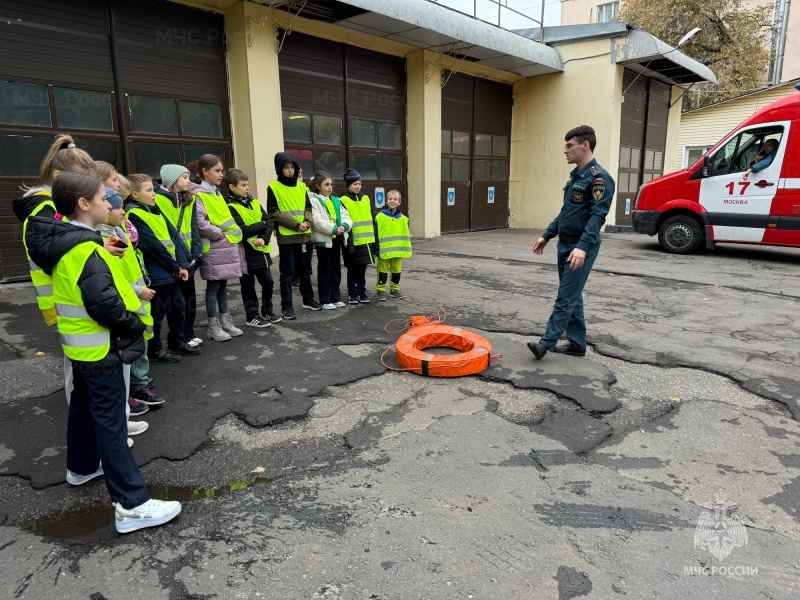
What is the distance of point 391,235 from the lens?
6.93 meters

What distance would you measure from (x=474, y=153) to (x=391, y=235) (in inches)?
386

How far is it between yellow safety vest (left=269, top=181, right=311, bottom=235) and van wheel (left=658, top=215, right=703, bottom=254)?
347 inches

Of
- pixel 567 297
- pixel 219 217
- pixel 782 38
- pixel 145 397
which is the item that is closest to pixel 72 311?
pixel 145 397

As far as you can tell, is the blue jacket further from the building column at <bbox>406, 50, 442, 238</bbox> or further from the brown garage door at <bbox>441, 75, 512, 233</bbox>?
the brown garage door at <bbox>441, 75, 512, 233</bbox>

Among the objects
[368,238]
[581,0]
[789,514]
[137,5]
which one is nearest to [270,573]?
[789,514]

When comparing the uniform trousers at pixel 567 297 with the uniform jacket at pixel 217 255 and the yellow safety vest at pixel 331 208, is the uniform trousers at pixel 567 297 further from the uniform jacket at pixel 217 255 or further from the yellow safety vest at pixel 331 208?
the uniform jacket at pixel 217 255

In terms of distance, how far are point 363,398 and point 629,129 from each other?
16278 mm

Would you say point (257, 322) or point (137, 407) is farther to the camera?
point (257, 322)

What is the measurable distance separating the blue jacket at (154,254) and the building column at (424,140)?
9.83m

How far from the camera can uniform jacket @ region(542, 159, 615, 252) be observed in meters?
4.50

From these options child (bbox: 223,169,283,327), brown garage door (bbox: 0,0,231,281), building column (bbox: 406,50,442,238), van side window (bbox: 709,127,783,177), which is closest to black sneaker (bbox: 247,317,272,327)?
child (bbox: 223,169,283,327)

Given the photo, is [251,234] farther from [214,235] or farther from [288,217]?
[288,217]

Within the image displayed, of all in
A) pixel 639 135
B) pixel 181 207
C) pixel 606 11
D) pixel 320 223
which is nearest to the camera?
pixel 181 207

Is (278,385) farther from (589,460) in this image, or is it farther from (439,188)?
(439,188)
